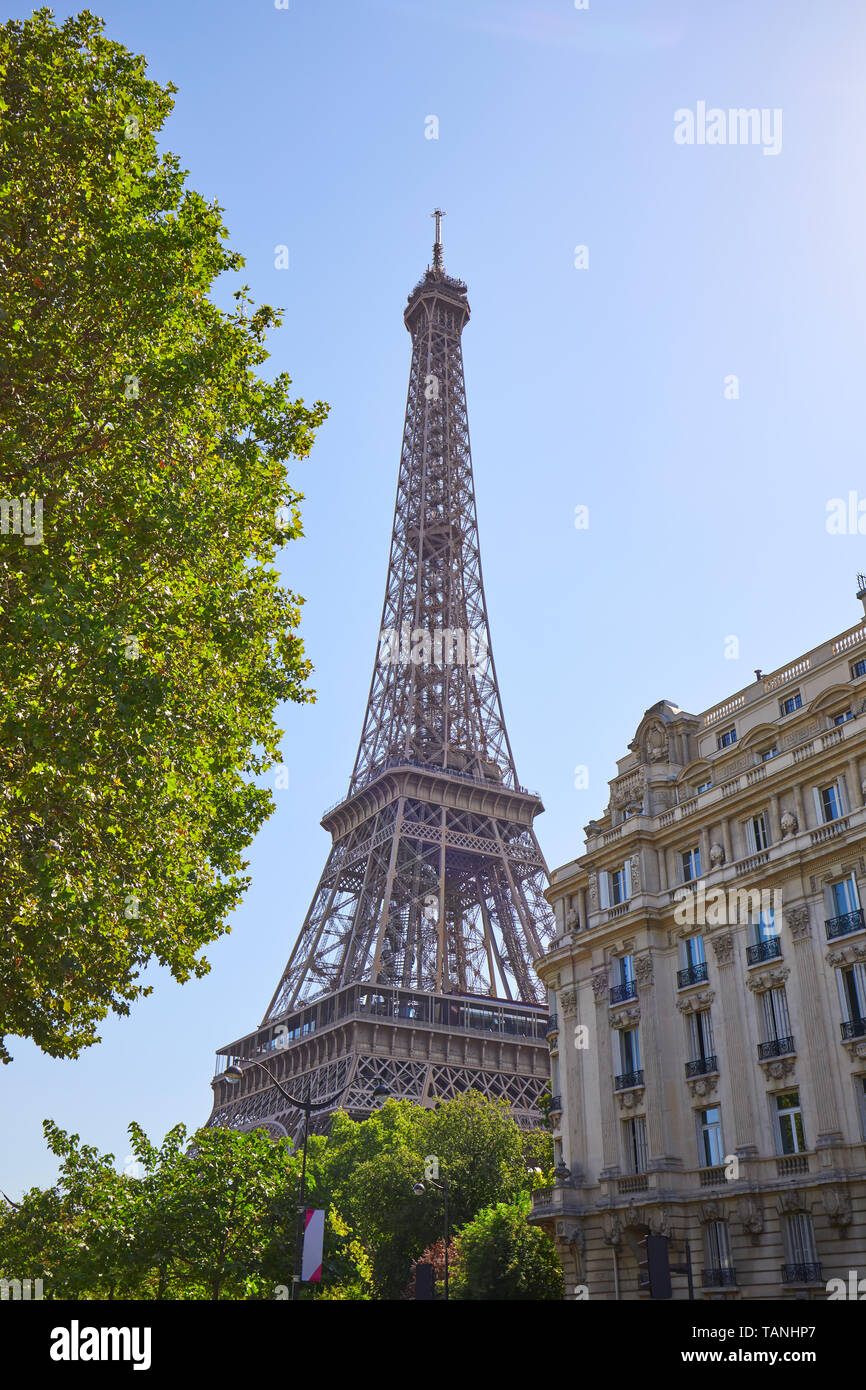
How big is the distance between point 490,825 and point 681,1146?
5157 centimetres

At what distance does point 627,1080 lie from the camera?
36406mm

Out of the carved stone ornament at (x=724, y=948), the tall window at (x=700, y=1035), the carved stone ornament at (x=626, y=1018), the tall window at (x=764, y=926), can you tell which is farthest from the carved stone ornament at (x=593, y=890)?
the tall window at (x=764, y=926)

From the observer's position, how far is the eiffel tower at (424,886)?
6931cm

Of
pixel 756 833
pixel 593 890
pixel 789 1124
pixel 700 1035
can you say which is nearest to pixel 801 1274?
pixel 789 1124

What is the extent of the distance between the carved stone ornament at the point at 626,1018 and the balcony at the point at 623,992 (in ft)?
1.27

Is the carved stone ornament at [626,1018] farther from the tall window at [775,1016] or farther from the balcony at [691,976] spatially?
the tall window at [775,1016]

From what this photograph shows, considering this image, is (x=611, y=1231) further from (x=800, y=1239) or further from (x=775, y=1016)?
(x=775, y=1016)

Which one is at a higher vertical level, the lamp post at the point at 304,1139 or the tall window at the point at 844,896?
the tall window at the point at 844,896

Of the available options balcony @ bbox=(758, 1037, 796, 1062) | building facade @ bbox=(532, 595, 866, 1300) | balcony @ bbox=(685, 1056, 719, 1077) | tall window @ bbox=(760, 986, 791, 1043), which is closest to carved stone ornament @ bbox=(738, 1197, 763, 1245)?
building facade @ bbox=(532, 595, 866, 1300)

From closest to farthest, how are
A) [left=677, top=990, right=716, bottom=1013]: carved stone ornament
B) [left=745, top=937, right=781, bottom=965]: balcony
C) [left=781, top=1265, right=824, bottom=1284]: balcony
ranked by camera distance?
Answer: 1. [left=781, top=1265, right=824, bottom=1284]: balcony
2. [left=745, top=937, right=781, bottom=965]: balcony
3. [left=677, top=990, right=716, bottom=1013]: carved stone ornament

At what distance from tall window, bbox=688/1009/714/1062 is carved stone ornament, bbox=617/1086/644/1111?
218 cm

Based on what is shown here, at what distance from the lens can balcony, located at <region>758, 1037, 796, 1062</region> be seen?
31.4 metres

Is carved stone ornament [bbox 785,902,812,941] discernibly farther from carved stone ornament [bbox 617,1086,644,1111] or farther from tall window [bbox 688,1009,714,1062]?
carved stone ornament [bbox 617,1086,644,1111]

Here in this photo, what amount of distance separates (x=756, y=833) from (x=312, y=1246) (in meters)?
19.0
